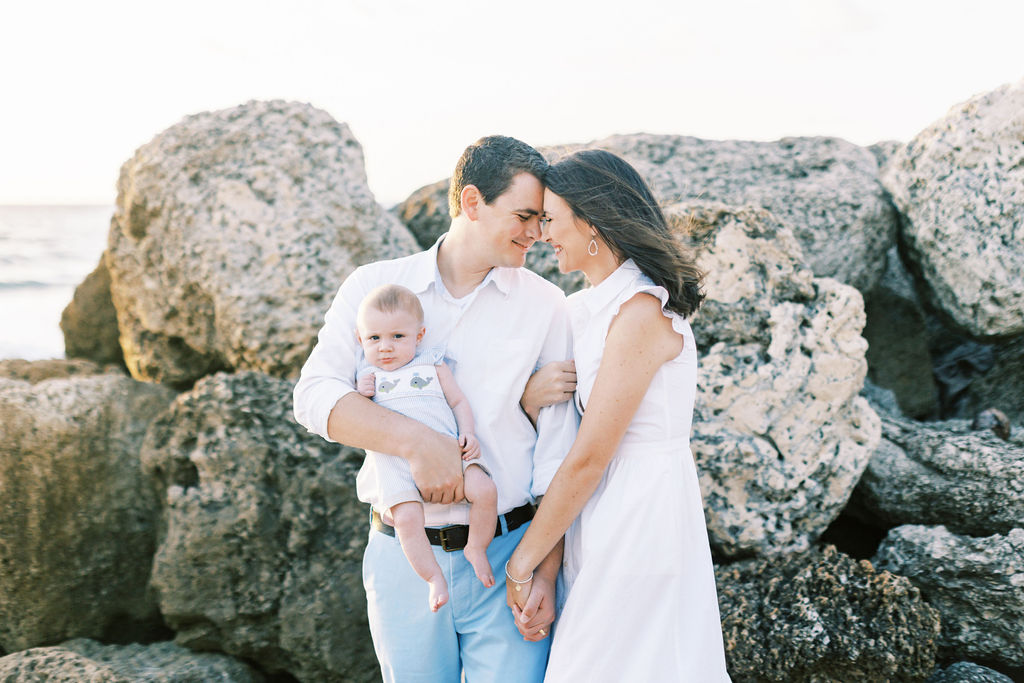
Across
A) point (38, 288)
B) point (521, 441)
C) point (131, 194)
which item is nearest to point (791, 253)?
point (521, 441)

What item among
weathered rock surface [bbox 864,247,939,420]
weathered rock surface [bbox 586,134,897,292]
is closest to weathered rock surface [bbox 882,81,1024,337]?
weathered rock surface [bbox 586,134,897,292]

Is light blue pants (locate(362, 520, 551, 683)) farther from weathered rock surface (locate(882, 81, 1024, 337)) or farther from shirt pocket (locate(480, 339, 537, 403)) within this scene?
weathered rock surface (locate(882, 81, 1024, 337))

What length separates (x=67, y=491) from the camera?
346cm

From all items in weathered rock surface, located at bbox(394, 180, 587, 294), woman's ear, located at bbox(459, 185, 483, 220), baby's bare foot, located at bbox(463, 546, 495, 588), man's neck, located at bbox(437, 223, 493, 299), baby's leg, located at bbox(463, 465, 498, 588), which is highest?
weathered rock surface, located at bbox(394, 180, 587, 294)

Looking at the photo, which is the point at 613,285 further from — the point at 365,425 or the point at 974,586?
the point at 974,586

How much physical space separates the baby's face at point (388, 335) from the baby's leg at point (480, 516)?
407mm

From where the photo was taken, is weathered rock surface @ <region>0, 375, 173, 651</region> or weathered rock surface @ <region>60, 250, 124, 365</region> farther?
weathered rock surface @ <region>60, 250, 124, 365</region>

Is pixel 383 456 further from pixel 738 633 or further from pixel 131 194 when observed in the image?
pixel 131 194

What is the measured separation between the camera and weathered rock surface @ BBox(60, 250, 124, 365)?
4.90m

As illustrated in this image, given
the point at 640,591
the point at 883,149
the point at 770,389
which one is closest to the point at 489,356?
the point at 640,591

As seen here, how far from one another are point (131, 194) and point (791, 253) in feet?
11.3

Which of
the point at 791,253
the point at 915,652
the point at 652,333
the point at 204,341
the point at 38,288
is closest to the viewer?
the point at 652,333

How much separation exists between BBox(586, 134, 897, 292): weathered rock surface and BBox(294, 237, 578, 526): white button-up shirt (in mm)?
2008

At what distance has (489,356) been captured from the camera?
2.32 meters
